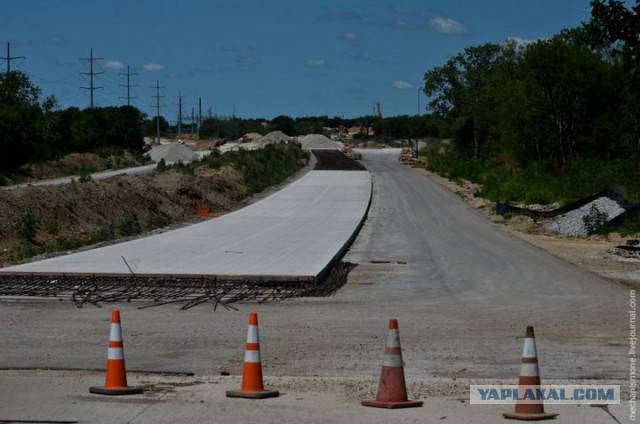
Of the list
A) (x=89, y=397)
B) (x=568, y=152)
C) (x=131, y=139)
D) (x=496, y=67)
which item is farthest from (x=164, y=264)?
(x=131, y=139)

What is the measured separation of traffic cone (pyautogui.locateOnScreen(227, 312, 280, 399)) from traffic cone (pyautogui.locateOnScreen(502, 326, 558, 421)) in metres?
2.39

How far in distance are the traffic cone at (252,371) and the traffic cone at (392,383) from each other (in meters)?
1.15

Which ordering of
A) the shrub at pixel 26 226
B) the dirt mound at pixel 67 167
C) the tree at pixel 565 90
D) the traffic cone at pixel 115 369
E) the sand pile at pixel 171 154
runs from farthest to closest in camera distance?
1. the sand pile at pixel 171 154
2. the dirt mound at pixel 67 167
3. the tree at pixel 565 90
4. the shrub at pixel 26 226
5. the traffic cone at pixel 115 369

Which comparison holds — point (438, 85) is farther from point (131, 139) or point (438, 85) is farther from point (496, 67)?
point (131, 139)

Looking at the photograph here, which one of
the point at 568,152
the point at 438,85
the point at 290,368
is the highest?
the point at 438,85

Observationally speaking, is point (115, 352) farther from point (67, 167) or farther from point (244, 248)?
point (67, 167)

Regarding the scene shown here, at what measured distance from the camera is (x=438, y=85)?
353 ft

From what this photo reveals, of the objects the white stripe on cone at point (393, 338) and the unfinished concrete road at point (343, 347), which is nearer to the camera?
the white stripe on cone at point (393, 338)

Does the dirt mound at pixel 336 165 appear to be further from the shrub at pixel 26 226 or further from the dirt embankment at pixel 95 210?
the shrub at pixel 26 226

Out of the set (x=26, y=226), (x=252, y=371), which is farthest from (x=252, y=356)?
(x=26, y=226)

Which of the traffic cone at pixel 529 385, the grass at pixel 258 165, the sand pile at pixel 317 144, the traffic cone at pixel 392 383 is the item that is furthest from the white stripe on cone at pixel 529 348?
the sand pile at pixel 317 144

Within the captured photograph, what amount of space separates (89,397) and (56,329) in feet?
15.9

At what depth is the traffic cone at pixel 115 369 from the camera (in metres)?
10.3

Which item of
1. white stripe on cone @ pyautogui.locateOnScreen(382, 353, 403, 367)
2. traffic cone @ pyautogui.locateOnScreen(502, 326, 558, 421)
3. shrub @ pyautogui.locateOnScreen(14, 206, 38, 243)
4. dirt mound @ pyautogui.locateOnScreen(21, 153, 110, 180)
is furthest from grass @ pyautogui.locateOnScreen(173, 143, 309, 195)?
traffic cone @ pyautogui.locateOnScreen(502, 326, 558, 421)
